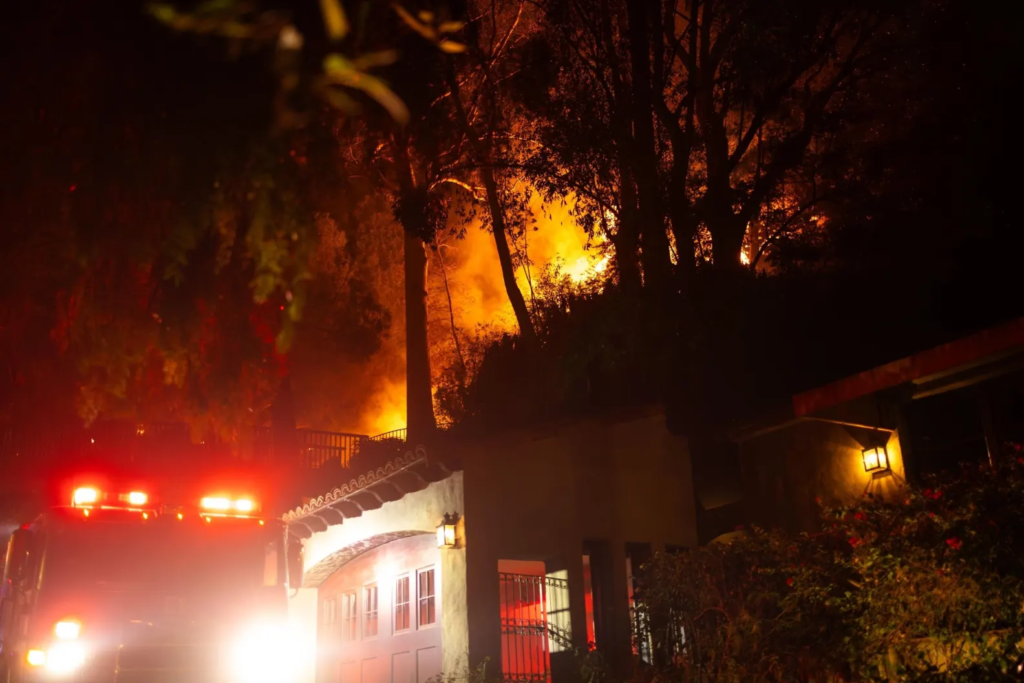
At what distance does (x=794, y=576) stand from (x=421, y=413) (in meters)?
15.1

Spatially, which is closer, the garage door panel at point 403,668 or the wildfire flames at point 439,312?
the garage door panel at point 403,668

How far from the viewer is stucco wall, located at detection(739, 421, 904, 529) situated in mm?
12016

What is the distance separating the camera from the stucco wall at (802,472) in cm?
1202

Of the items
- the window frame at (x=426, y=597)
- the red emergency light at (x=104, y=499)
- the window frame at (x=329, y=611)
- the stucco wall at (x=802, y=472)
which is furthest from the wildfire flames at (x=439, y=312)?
the red emergency light at (x=104, y=499)

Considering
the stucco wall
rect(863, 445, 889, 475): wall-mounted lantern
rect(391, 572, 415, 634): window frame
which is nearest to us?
rect(863, 445, 889, 475): wall-mounted lantern

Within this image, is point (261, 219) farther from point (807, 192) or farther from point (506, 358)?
point (506, 358)

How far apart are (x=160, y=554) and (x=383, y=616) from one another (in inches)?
Answer: 230

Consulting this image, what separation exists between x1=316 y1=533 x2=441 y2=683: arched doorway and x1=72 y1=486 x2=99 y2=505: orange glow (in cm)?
539

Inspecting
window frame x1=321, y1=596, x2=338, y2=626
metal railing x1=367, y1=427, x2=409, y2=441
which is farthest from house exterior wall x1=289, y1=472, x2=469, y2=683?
metal railing x1=367, y1=427, x2=409, y2=441

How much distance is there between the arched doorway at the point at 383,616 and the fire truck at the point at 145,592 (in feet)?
11.8

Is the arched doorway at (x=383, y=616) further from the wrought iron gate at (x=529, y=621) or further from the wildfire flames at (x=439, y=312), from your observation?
the wildfire flames at (x=439, y=312)

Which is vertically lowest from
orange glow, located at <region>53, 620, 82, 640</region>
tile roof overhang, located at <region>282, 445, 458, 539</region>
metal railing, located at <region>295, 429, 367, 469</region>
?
orange glow, located at <region>53, 620, 82, 640</region>

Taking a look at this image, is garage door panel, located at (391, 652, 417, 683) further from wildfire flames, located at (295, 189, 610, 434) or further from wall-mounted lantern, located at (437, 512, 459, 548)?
wildfire flames, located at (295, 189, 610, 434)

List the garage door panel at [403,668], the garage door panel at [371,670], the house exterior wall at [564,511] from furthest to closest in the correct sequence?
the garage door panel at [371,670], the garage door panel at [403,668], the house exterior wall at [564,511]
